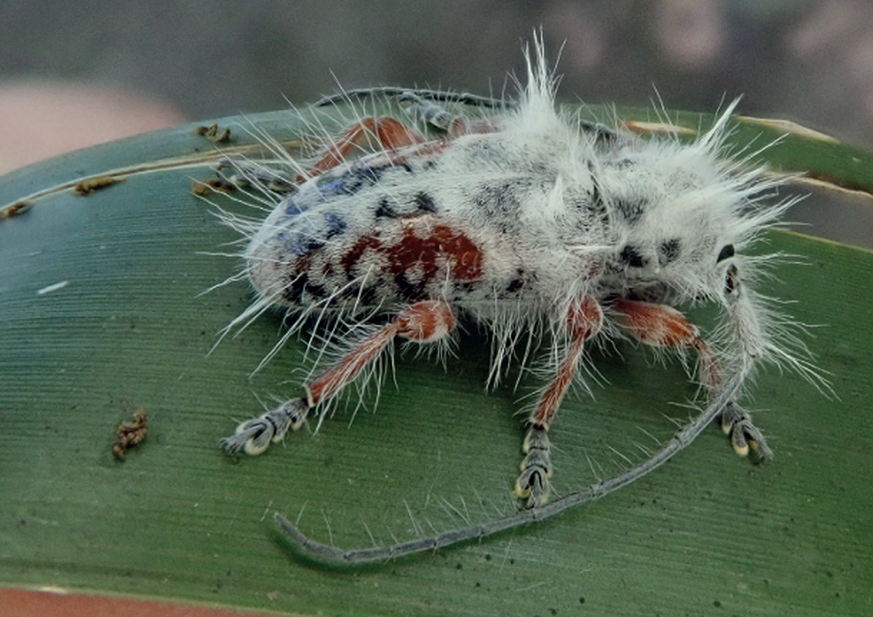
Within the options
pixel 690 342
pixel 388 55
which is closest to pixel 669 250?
pixel 690 342

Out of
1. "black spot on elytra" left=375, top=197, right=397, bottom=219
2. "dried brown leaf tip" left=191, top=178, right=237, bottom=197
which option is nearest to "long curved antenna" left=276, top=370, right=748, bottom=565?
"black spot on elytra" left=375, top=197, right=397, bottom=219

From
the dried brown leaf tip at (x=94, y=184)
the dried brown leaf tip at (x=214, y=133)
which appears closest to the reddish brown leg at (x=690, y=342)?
the dried brown leaf tip at (x=214, y=133)

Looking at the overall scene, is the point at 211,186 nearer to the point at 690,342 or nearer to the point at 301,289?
the point at 301,289

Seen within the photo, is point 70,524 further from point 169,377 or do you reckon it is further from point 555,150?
point 555,150

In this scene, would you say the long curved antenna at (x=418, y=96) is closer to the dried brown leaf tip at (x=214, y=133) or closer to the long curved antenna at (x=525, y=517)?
the dried brown leaf tip at (x=214, y=133)

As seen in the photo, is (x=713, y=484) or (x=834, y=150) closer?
(x=713, y=484)

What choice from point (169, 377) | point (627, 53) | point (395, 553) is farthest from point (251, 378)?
point (627, 53)
